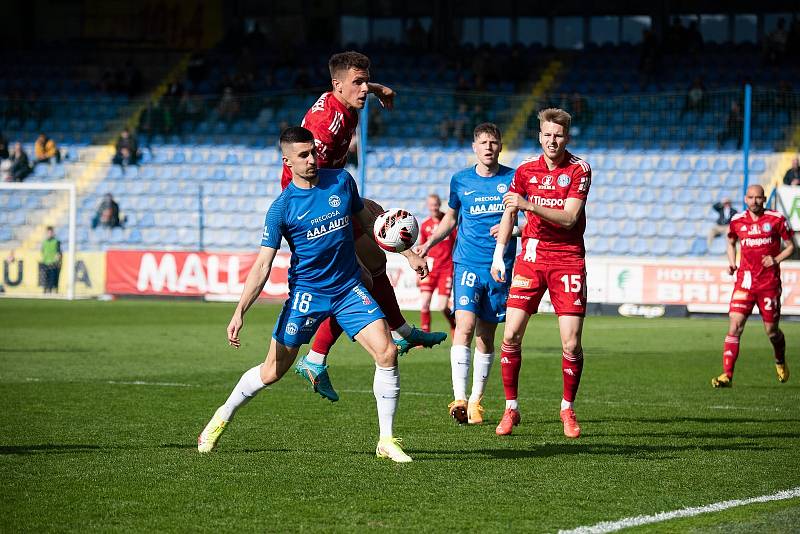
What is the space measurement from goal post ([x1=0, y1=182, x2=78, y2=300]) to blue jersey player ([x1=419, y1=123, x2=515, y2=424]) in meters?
19.7

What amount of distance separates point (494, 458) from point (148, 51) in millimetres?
33360

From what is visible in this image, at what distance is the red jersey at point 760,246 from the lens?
13.9 metres

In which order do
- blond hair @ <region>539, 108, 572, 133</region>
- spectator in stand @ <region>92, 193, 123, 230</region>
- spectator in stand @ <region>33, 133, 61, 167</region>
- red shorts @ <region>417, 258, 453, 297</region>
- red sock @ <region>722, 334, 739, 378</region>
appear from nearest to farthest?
blond hair @ <region>539, 108, 572, 133</region>
red sock @ <region>722, 334, 739, 378</region>
red shorts @ <region>417, 258, 453, 297</region>
spectator in stand @ <region>92, 193, 123, 230</region>
spectator in stand @ <region>33, 133, 61, 167</region>

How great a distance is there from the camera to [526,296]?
29.7 feet

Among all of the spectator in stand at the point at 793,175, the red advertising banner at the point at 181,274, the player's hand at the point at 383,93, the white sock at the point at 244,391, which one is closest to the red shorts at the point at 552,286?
the player's hand at the point at 383,93

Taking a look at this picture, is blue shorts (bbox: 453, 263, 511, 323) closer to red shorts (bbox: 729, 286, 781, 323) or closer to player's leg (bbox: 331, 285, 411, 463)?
player's leg (bbox: 331, 285, 411, 463)

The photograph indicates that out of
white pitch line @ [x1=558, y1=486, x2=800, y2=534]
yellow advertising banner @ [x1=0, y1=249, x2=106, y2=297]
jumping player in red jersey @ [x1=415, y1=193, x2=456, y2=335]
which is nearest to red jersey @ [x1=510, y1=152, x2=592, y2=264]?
white pitch line @ [x1=558, y1=486, x2=800, y2=534]

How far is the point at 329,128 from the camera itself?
8.27m

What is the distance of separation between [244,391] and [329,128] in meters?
1.85

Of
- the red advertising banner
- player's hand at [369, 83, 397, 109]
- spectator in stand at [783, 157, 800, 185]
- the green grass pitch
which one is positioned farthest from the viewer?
the red advertising banner

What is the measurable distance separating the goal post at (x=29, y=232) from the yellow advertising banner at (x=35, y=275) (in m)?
0.02

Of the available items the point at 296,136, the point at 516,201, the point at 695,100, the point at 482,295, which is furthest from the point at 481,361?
the point at 695,100

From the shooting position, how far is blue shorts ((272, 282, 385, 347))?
7.58m

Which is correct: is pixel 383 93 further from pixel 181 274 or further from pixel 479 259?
pixel 181 274
